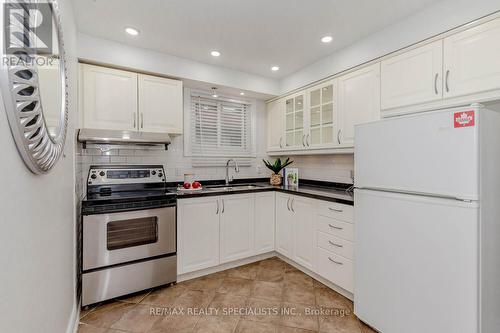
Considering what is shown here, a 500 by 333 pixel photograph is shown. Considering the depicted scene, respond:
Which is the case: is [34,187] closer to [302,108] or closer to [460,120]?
[460,120]

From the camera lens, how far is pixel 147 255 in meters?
2.32

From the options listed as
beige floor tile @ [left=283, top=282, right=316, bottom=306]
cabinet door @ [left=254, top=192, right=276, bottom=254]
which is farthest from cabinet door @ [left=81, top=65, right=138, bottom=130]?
beige floor tile @ [left=283, top=282, right=316, bottom=306]

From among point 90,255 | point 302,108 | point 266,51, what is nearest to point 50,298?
point 90,255

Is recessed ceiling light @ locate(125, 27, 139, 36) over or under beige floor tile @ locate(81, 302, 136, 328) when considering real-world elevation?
over

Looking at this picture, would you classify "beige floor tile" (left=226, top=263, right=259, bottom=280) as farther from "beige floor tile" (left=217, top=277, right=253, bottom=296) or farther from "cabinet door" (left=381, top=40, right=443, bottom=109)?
"cabinet door" (left=381, top=40, right=443, bottom=109)

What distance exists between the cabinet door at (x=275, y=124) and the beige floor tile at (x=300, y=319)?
2.10 metres

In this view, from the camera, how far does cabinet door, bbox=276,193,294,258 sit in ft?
9.63

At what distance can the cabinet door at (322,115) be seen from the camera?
273cm

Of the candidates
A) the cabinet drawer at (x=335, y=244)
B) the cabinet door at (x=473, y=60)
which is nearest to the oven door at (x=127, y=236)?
the cabinet drawer at (x=335, y=244)

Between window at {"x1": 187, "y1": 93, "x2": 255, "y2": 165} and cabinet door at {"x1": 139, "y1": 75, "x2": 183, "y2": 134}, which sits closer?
cabinet door at {"x1": 139, "y1": 75, "x2": 183, "y2": 134}

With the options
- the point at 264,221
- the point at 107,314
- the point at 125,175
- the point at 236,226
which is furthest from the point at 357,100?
the point at 107,314

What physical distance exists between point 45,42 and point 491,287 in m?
2.61

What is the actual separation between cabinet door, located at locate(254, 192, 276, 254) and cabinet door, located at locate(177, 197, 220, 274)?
0.56 m

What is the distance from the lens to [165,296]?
232 cm
